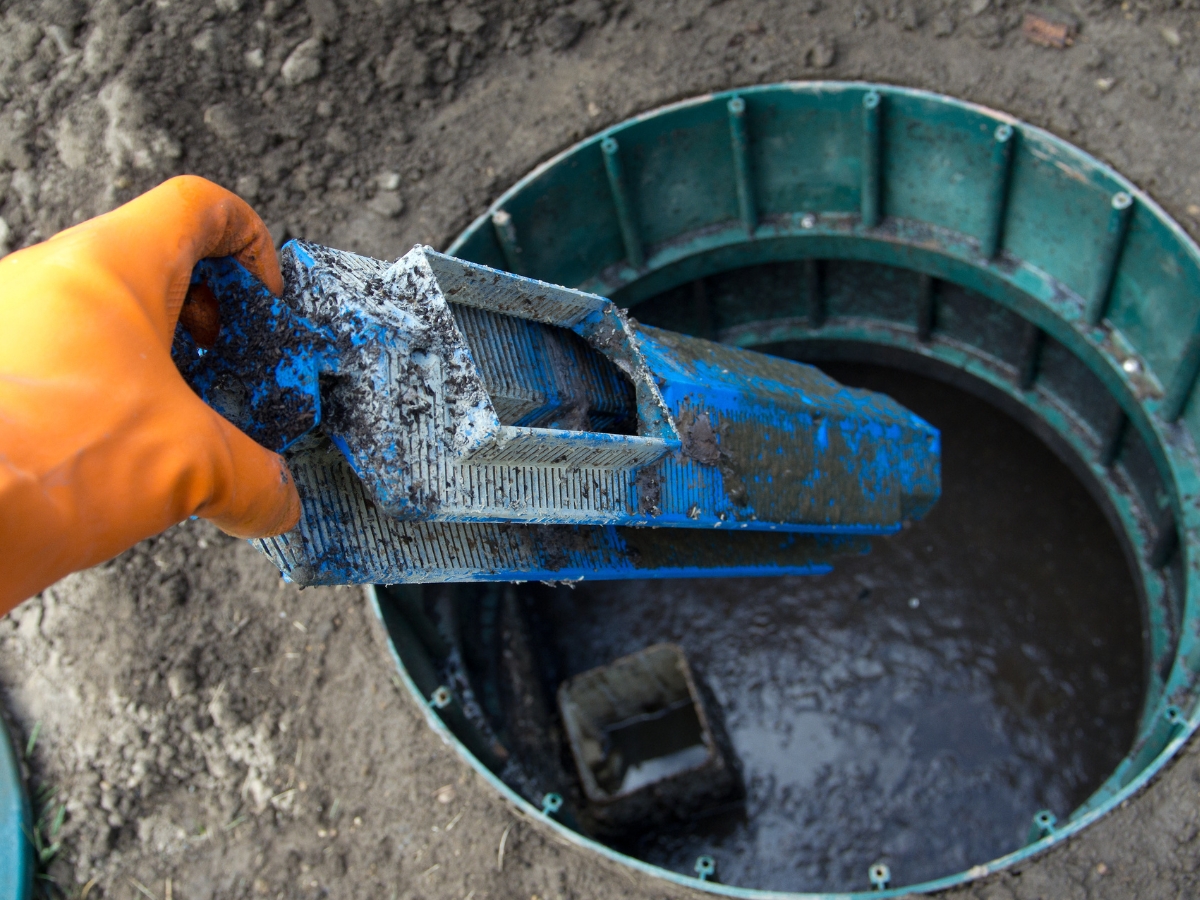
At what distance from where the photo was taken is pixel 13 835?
381 cm

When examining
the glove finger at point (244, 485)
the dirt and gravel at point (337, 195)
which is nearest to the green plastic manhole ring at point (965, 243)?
the dirt and gravel at point (337, 195)

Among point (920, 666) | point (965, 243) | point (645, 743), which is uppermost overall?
point (965, 243)

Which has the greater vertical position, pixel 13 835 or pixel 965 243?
pixel 965 243

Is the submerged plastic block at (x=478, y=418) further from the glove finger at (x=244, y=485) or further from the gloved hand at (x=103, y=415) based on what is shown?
the gloved hand at (x=103, y=415)

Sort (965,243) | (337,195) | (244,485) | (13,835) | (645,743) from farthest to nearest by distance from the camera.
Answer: (645,743) < (965,243) < (337,195) < (13,835) < (244,485)

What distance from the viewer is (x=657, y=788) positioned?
17.0 feet

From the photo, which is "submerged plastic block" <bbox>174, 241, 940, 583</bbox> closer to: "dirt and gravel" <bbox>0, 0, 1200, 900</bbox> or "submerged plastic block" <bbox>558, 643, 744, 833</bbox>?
"dirt and gravel" <bbox>0, 0, 1200, 900</bbox>

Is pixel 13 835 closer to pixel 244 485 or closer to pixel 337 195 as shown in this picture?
pixel 244 485

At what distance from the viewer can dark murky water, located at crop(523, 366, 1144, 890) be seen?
5.36 meters

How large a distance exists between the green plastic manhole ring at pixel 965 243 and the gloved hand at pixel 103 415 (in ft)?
7.52

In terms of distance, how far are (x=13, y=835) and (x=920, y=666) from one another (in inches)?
180

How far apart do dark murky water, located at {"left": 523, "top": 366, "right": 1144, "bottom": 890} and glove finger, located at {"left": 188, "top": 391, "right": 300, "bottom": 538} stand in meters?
3.98

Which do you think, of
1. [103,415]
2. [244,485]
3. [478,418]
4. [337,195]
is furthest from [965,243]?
[103,415]

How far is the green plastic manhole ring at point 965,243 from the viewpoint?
4570 mm
